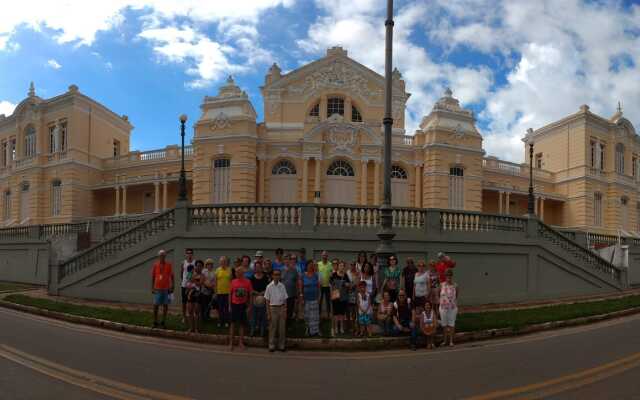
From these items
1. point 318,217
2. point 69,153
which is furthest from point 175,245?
point 69,153

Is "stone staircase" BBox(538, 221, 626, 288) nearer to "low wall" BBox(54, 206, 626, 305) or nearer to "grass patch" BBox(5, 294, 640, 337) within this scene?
"low wall" BBox(54, 206, 626, 305)

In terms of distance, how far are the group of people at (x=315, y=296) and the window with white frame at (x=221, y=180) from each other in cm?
1703

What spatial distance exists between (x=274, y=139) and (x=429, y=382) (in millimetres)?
22416

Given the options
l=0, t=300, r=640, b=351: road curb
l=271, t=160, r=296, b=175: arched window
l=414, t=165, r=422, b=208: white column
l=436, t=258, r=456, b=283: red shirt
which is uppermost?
l=271, t=160, r=296, b=175: arched window

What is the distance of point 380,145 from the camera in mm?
27047

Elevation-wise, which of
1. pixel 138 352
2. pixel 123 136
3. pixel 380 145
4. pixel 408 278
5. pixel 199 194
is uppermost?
pixel 123 136

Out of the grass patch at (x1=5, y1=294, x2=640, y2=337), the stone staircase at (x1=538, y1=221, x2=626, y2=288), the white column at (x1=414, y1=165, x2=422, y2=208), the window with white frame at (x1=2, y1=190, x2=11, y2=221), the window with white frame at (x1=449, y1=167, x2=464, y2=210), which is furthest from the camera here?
the window with white frame at (x1=2, y1=190, x2=11, y2=221)

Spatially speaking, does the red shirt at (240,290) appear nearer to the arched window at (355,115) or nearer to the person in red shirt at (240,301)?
the person in red shirt at (240,301)

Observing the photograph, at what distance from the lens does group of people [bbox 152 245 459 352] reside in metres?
8.48

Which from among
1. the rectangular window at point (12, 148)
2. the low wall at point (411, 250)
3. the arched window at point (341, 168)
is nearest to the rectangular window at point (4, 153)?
the rectangular window at point (12, 148)

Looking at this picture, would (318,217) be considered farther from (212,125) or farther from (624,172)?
(624,172)

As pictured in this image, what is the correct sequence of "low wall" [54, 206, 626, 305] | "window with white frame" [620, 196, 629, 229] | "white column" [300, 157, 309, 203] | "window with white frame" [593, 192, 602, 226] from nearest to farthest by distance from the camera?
1. "low wall" [54, 206, 626, 305]
2. "white column" [300, 157, 309, 203]
3. "window with white frame" [593, 192, 602, 226]
4. "window with white frame" [620, 196, 629, 229]

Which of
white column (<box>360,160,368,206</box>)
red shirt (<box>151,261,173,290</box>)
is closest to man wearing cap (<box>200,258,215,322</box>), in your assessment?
red shirt (<box>151,261,173,290</box>)

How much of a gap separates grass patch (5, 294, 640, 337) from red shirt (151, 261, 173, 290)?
87cm
